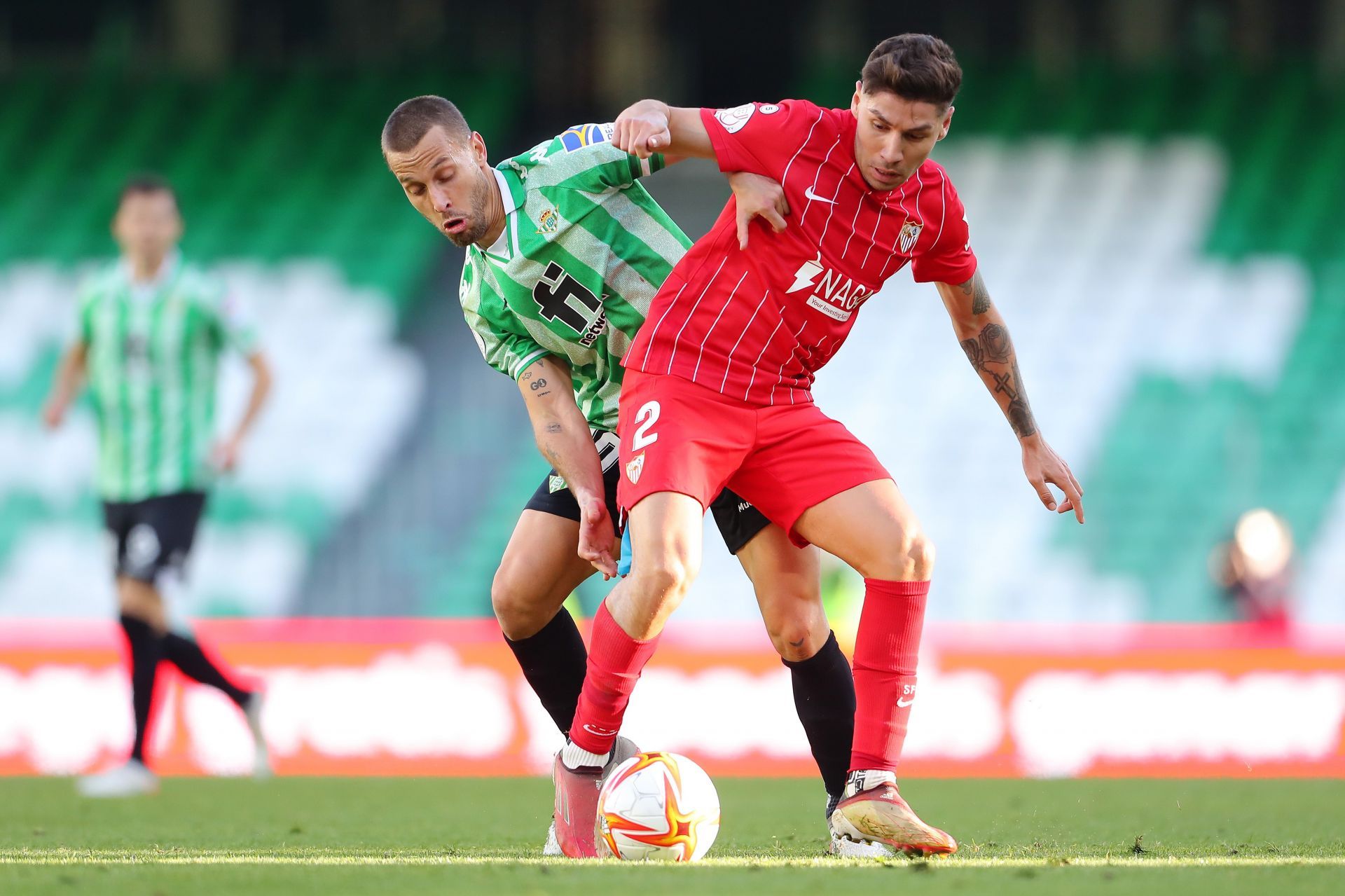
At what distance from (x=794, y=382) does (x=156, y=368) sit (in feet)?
11.9

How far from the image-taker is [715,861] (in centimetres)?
389

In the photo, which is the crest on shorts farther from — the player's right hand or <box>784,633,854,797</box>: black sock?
<box>784,633,854,797</box>: black sock

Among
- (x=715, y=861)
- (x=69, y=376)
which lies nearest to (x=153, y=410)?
(x=69, y=376)

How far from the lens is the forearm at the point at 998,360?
4.53m

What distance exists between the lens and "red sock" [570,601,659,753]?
13.4 ft

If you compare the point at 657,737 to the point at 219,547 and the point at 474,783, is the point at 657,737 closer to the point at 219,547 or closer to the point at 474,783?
the point at 474,783

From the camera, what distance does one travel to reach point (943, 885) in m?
3.26

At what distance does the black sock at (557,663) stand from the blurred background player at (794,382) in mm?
492

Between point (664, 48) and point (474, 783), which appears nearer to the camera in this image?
point (474, 783)

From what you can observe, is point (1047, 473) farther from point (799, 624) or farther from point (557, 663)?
point (557, 663)

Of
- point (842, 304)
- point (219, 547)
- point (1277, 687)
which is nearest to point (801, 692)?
point (842, 304)

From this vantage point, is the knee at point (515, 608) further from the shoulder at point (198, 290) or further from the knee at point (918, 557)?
the shoulder at point (198, 290)

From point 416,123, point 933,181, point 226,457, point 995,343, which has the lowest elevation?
point 226,457

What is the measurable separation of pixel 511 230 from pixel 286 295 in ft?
A: 30.2
